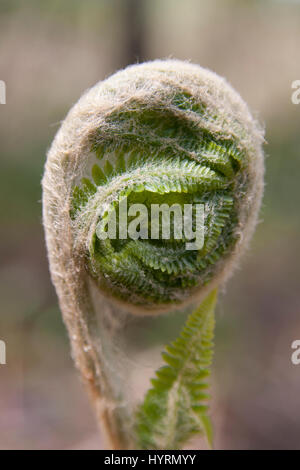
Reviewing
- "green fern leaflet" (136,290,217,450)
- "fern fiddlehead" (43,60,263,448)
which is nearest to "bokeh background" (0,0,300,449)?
"fern fiddlehead" (43,60,263,448)

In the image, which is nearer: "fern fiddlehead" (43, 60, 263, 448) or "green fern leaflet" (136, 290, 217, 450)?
"fern fiddlehead" (43, 60, 263, 448)

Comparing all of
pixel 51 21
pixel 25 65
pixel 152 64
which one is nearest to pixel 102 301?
pixel 152 64

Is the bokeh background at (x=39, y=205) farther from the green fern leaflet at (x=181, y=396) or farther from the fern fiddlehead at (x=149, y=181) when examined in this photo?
the green fern leaflet at (x=181, y=396)

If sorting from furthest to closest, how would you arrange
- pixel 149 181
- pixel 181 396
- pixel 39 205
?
pixel 39 205, pixel 181 396, pixel 149 181

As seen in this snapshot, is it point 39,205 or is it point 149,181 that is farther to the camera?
point 39,205

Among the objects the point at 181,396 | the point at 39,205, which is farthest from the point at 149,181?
the point at 39,205

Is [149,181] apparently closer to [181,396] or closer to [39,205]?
[181,396]

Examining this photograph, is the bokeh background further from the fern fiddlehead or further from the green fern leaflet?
the green fern leaflet
